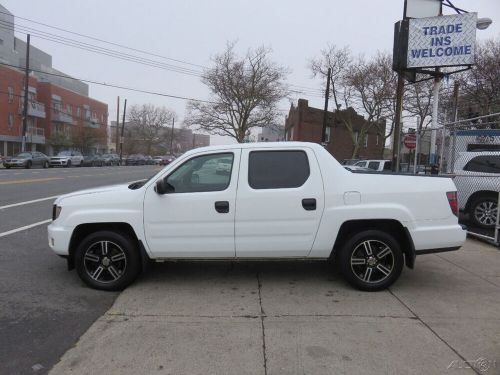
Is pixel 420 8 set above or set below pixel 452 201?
above

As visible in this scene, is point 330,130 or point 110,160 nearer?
point 330,130

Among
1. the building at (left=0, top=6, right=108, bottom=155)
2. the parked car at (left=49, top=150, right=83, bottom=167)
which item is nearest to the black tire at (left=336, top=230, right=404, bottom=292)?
the parked car at (left=49, top=150, right=83, bottom=167)

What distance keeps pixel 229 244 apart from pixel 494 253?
5.14m

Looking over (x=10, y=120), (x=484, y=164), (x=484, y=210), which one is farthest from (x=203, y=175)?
→ (x=10, y=120)

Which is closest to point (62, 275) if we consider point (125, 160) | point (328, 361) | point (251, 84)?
point (328, 361)

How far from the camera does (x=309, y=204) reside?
17.2ft

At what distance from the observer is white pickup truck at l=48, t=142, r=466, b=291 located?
527 centimetres

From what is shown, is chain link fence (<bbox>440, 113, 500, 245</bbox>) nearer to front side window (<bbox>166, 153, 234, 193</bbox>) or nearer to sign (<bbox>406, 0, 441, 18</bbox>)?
sign (<bbox>406, 0, 441, 18</bbox>)

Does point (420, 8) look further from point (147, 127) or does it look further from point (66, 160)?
point (147, 127)

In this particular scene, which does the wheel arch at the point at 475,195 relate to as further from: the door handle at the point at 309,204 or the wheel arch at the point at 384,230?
the door handle at the point at 309,204

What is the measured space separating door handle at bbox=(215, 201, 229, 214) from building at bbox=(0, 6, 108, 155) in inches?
1942

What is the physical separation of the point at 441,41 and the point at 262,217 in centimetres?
1209

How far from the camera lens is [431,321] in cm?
458

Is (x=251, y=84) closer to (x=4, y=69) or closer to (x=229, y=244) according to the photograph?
(x=4, y=69)
